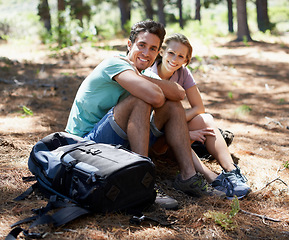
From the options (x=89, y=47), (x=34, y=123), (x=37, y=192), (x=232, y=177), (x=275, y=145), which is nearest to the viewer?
(x=37, y=192)

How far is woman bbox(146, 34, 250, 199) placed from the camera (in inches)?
109

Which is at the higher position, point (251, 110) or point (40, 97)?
point (40, 97)

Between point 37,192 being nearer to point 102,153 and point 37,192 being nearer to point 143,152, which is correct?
point 102,153

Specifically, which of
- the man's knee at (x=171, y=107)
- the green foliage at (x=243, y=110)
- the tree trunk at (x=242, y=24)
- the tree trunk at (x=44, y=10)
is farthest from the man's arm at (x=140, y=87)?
the tree trunk at (x=44, y=10)

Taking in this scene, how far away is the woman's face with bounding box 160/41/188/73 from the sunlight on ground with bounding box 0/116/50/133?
5.83 feet

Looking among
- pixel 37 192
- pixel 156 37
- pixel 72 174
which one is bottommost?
pixel 37 192

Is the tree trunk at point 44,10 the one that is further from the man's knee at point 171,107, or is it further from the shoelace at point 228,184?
the shoelace at point 228,184

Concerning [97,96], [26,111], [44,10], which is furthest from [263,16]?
[97,96]

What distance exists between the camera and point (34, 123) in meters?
4.34

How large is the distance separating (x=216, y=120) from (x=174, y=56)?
2050mm

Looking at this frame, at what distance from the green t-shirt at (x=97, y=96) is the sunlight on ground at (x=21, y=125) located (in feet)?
4.40

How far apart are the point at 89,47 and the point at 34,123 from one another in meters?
5.07

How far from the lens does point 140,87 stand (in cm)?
256

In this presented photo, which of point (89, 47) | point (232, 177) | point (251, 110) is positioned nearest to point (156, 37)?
point (232, 177)
